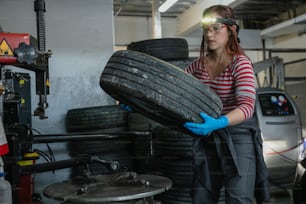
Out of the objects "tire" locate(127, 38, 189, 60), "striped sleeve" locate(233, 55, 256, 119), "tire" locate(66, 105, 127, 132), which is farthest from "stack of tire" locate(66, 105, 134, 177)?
"striped sleeve" locate(233, 55, 256, 119)

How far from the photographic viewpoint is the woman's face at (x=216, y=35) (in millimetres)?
1004

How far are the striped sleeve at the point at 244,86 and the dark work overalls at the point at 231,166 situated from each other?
0.30 feet

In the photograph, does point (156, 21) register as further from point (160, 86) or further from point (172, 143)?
point (160, 86)

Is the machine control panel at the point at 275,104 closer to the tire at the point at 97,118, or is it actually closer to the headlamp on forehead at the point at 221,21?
the tire at the point at 97,118

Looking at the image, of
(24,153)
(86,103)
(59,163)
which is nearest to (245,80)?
(59,163)

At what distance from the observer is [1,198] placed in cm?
107

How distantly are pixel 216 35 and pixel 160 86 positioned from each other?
0.27 m

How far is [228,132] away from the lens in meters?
0.99

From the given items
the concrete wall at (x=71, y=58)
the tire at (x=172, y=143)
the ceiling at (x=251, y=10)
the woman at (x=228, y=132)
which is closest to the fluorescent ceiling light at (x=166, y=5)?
the ceiling at (x=251, y=10)

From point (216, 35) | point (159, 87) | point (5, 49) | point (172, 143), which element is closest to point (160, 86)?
point (159, 87)

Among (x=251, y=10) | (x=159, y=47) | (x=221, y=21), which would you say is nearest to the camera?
(x=221, y=21)

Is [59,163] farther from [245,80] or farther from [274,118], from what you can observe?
[274,118]

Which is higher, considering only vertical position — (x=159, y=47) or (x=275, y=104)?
(x=159, y=47)

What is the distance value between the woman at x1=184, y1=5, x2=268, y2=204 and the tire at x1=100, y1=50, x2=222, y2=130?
0.04 m
